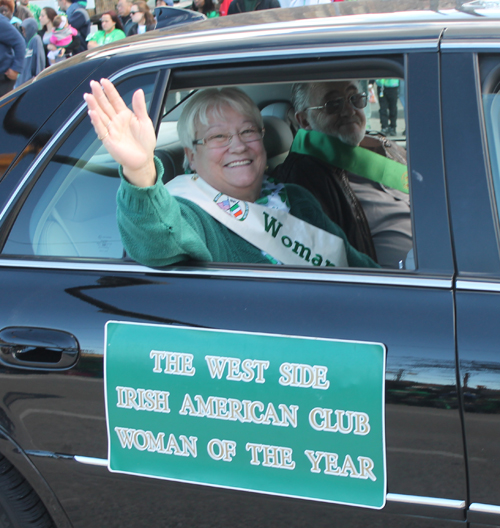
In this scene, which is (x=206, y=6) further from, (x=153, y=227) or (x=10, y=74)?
(x=153, y=227)

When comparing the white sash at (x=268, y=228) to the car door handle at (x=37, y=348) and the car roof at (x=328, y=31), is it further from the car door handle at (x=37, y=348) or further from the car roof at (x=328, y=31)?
the car door handle at (x=37, y=348)

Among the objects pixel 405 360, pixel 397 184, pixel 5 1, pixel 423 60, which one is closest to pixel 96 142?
pixel 423 60

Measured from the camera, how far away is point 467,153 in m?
1.37

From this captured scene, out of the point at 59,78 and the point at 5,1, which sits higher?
the point at 5,1

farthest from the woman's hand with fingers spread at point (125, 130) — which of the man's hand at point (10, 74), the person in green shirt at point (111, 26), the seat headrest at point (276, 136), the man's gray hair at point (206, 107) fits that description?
the person in green shirt at point (111, 26)

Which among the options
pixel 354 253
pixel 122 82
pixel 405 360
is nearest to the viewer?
pixel 405 360

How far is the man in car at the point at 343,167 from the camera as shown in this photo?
8.59ft

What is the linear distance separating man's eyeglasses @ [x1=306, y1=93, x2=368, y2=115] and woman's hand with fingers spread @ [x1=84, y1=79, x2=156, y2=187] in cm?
141

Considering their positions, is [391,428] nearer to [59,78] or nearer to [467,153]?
[467,153]

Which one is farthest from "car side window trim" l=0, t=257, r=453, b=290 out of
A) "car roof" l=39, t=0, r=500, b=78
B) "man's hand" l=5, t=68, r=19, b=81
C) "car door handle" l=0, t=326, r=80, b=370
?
"man's hand" l=5, t=68, r=19, b=81

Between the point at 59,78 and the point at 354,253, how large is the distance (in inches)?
39.8

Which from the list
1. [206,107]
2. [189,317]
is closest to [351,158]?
[206,107]

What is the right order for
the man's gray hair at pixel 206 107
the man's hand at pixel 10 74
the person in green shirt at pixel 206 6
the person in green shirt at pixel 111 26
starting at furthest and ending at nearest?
1. the person in green shirt at pixel 206 6
2. the person in green shirt at pixel 111 26
3. the man's hand at pixel 10 74
4. the man's gray hair at pixel 206 107

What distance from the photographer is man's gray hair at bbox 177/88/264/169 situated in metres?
2.02
